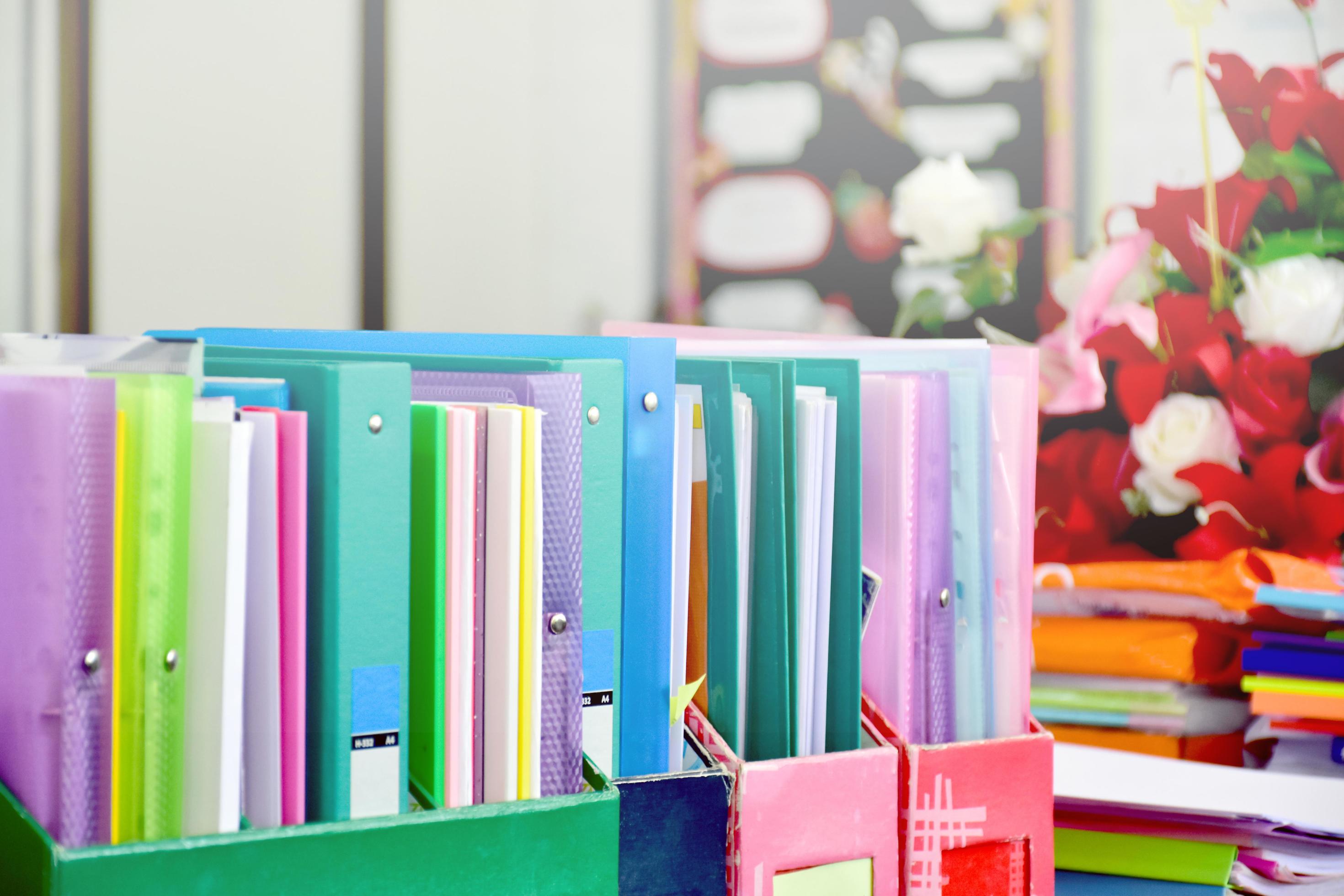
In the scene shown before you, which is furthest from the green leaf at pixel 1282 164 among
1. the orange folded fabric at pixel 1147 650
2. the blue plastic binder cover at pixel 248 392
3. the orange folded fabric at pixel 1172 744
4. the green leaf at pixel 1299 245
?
the blue plastic binder cover at pixel 248 392

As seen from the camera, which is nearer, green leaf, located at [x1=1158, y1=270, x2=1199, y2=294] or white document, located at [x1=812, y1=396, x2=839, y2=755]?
white document, located at [x1=812, y1=396, x2=839, y2=755]

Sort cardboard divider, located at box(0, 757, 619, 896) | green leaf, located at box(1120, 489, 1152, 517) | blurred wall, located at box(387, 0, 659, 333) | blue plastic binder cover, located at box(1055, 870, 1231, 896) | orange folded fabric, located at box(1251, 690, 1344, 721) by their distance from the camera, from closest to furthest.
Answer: cardboard divider, located at box(0, 757, 619, 896)
blue plastic binder cover, located at box(1055, 870, 1231, 896)
orange folded fabric, located at box(1251, 690, 1344, 721)
green leaf, located at box(1120, 489, 1152, 517)
blurred wall, located at box(387, 0, 659, 333)

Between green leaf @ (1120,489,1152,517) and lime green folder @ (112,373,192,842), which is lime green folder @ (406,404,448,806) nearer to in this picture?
lime green folder @ (112,373,192,842)

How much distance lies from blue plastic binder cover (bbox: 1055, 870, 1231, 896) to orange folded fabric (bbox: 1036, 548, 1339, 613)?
17.7 inches

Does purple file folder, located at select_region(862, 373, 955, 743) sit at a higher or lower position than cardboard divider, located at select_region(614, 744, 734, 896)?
higher

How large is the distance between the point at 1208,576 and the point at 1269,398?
23 cm

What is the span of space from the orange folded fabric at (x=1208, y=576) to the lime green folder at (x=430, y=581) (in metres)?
1.00

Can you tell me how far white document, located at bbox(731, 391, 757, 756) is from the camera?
695 mm

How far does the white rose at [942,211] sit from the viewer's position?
1502 millimetres

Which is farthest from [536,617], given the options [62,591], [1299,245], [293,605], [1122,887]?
[1299,245]

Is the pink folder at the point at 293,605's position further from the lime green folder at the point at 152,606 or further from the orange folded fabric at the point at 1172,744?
the orange folded fabric at the point at 1172,744

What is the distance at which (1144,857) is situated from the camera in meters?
0.99

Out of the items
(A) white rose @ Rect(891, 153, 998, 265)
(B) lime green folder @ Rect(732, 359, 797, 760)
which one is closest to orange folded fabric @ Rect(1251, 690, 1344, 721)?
(A) white rose @ Rect(891, 153, 998, 265)

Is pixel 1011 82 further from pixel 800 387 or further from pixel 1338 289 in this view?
pixel 800 387
